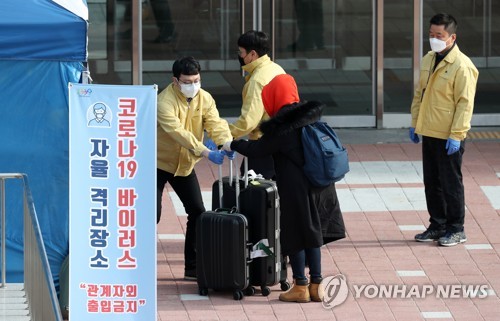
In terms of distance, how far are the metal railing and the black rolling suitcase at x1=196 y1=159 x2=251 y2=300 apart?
1460 millimetres

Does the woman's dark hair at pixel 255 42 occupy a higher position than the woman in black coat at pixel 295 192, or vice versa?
the woman's dark hair at pixel 255 42

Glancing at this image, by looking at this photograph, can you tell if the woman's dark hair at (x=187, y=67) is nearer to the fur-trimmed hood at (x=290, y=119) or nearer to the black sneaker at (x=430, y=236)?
the fur-trimmed hood at (x=290, y=119)

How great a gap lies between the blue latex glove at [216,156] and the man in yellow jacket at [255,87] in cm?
42

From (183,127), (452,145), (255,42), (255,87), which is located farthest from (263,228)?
(452,145)

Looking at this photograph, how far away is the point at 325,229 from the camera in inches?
357

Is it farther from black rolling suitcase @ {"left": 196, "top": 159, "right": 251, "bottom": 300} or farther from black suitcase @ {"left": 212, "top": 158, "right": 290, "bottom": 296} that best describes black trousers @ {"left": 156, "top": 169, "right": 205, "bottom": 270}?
black rolling suitcase @ {"left": 196, "top": 159, "right": 251, "bottom": 300}

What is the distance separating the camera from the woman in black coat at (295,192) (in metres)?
8.85

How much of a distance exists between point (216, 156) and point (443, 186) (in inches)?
87.6

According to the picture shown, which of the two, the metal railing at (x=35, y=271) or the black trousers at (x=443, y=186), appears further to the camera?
the black trousers at (x=443, y=186)

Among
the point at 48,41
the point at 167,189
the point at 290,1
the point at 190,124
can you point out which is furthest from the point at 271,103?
the point at 290,1

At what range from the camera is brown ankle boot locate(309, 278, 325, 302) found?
360 inches

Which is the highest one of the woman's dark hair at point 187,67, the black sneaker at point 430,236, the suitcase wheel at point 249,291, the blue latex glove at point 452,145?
the woman's dark hair at point 187,67

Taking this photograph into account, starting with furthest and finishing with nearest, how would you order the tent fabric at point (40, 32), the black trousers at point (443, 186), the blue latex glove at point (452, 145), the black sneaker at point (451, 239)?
the black sneaker at point (451, 239), the black trousers at point (443, 186), the blue latex glove at point (452, 145), the tent fabric at point (40, 32)

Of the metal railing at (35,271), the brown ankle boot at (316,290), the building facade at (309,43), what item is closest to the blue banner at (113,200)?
the metal railing at (35,271)
